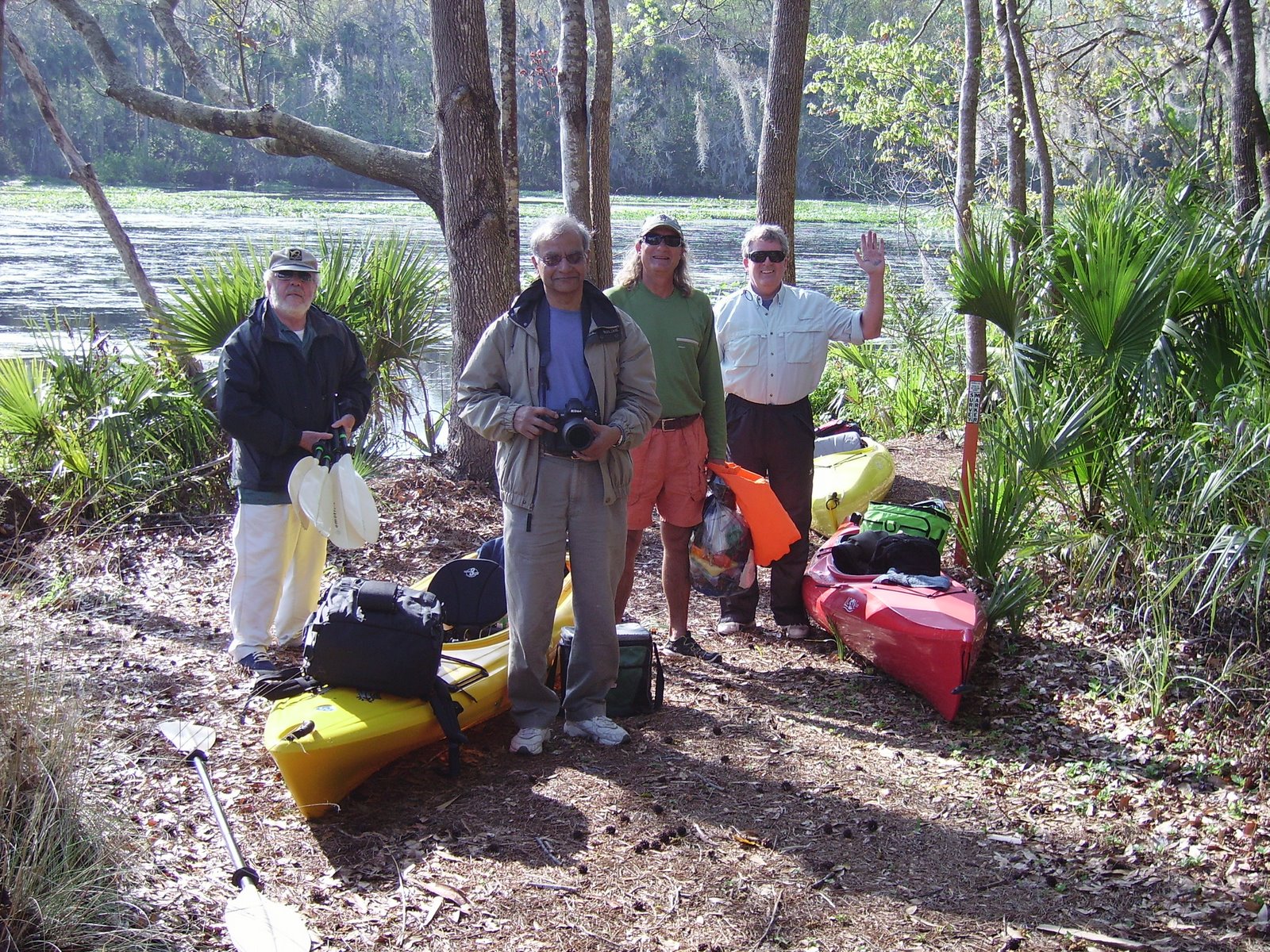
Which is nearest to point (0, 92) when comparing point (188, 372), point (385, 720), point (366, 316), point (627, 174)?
point (188, 372)

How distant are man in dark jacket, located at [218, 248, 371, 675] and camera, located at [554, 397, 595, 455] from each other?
138 cm

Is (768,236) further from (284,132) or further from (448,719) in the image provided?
(284,132)

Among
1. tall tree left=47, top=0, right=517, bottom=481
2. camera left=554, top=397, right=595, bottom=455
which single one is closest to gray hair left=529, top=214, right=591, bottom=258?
camera left=554, top=397, right=595, bottom=455

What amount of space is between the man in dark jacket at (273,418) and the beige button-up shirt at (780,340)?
1.73 metres

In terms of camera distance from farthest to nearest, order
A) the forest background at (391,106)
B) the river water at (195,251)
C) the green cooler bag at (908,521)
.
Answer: the forest background at (391,106) → the river water at (195,251) → the green cooler bag at (908,521)

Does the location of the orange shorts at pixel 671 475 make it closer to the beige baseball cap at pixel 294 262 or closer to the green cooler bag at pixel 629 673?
the green cooler bag at pixel 629 673

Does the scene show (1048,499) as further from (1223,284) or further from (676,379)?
(676,379)

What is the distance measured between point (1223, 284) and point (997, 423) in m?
1.18

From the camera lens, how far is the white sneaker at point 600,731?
4125 mm

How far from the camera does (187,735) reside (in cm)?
404

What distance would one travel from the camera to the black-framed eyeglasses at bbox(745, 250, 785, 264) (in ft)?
16.6

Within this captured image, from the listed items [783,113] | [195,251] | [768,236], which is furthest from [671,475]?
[195,251]

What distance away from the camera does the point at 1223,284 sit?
4961mm

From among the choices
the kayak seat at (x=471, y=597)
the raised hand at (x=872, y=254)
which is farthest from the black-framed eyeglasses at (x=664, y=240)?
the kayak seat at (x=471, y=597)
